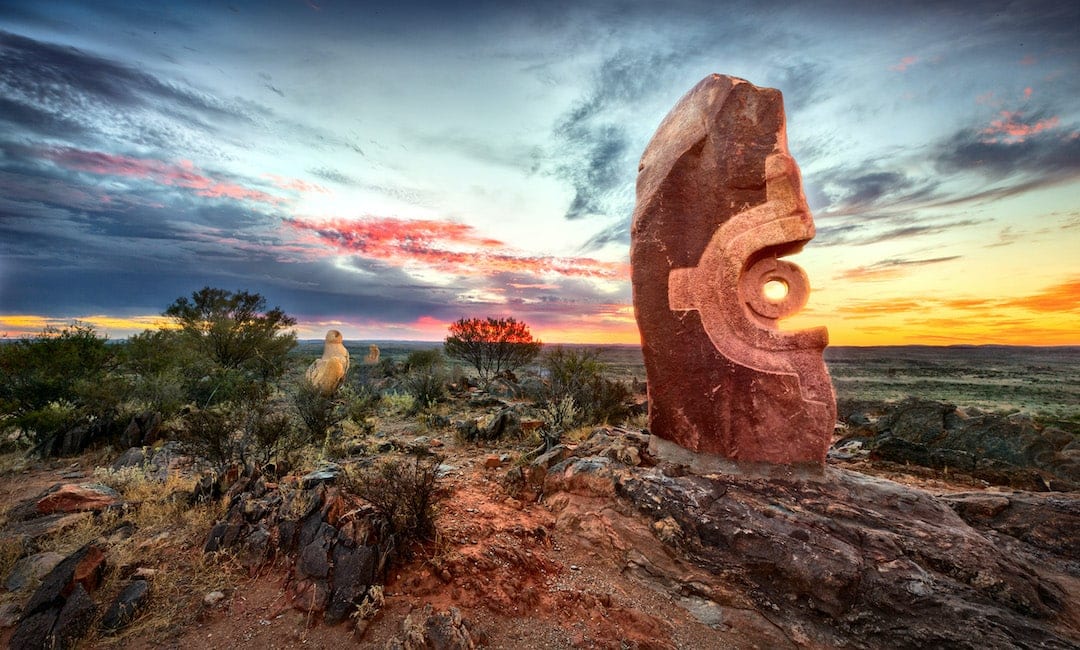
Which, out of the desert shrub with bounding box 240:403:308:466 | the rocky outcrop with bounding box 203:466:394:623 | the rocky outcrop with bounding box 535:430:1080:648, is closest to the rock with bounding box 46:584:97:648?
the rocky outcrop with bounding box 203:466:394:623

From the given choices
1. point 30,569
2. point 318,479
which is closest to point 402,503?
point 318,479

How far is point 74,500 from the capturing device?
14.0 feet

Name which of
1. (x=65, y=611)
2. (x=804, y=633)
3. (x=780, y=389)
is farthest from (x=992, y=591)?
(x=65, y=611)

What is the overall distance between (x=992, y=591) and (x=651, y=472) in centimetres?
248

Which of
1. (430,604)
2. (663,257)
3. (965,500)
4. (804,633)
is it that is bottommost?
(804,633)

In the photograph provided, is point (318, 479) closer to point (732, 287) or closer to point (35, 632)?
point (35, 632)

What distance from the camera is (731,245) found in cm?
423

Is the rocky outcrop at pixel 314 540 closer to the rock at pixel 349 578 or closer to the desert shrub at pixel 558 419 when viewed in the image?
the rock at pixel 349 578

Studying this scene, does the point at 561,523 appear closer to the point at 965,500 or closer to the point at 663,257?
the point at 663,257

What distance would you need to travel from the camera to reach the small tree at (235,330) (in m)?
15.3

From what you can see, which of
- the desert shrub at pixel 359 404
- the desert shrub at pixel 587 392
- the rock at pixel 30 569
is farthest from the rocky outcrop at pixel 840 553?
the desert shrub at pixel 359 404

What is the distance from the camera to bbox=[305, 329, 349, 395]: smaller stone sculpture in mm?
11461

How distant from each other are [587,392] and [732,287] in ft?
15.5

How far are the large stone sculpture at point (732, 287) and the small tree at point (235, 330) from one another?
1508 centimetres
